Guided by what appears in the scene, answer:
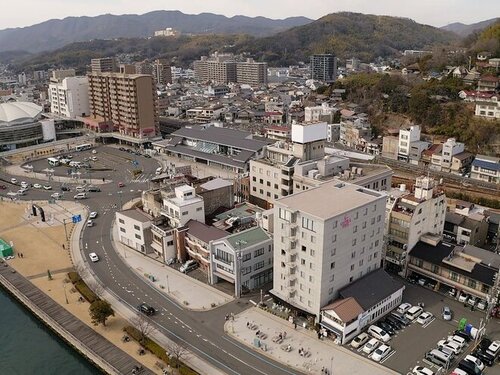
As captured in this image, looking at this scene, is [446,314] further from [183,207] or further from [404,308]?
[183,207]

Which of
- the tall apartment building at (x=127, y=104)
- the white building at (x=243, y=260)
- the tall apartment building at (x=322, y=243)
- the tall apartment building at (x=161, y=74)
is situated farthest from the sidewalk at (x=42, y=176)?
the tall apartment building at (x=161, y=74)

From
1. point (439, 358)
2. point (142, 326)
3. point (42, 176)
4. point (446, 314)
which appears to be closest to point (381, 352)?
point (439, 358)

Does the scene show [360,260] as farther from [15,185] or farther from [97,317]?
[15,185]

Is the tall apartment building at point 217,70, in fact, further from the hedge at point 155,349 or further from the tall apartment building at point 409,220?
the hedge at point 155,349

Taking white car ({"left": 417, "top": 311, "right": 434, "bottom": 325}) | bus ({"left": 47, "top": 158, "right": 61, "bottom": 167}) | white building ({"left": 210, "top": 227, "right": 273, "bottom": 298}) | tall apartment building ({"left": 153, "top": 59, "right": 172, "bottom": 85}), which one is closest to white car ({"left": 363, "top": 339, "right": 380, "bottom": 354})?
white car ({"left": 417, "top": 311, "right": 434, "bottom": 325})

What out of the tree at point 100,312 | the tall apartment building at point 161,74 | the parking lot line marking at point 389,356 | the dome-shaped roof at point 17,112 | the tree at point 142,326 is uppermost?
the tall apartment building at point 161,74

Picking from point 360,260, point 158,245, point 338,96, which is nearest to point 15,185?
point 158,245
